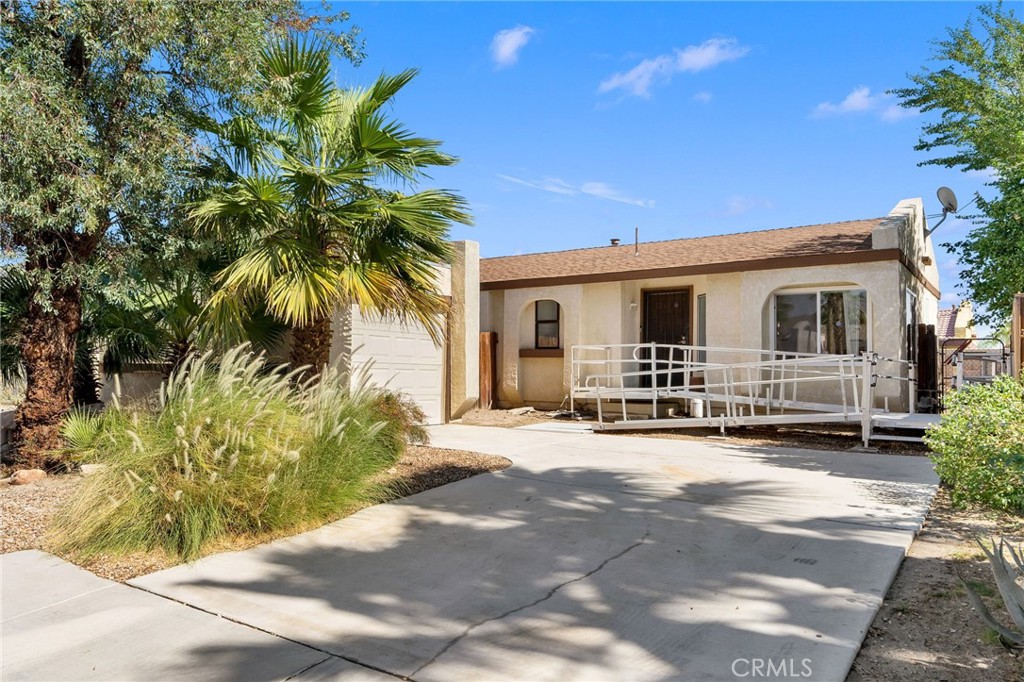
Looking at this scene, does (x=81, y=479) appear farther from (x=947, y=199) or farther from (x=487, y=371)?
(x=947, y=199)

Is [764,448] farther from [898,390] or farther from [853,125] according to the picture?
[853,125]

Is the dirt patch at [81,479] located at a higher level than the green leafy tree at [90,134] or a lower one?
lower

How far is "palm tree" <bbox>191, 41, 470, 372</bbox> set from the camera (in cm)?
745

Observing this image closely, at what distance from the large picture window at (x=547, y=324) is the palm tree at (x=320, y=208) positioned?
828 centimetres

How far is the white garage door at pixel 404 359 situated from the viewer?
39.0ft

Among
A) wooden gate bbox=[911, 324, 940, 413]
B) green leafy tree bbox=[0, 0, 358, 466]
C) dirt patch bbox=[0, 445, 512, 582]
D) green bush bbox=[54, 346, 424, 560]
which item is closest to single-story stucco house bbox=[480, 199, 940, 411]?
wooden gate bbox=[911, 324, 940, 413]

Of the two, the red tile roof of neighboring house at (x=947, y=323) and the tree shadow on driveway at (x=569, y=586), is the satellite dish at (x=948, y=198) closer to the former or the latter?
the red tile roof of neighboring house at (x=947, y=323)

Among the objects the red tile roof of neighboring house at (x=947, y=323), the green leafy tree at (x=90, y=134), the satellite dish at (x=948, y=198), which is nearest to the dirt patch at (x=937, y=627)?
the green leafy tree at (x=90, y=134)

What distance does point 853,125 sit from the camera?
14031mm

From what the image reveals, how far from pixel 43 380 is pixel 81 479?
294 centimetres

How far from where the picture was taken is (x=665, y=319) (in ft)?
51.4

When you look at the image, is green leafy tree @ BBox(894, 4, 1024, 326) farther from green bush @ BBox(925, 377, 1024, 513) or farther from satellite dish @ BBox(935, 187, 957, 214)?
green bush @ BBox(925, 377, 1024, 513)

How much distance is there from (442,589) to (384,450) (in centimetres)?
351

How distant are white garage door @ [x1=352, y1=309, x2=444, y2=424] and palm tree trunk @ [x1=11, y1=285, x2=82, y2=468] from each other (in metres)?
4.66
